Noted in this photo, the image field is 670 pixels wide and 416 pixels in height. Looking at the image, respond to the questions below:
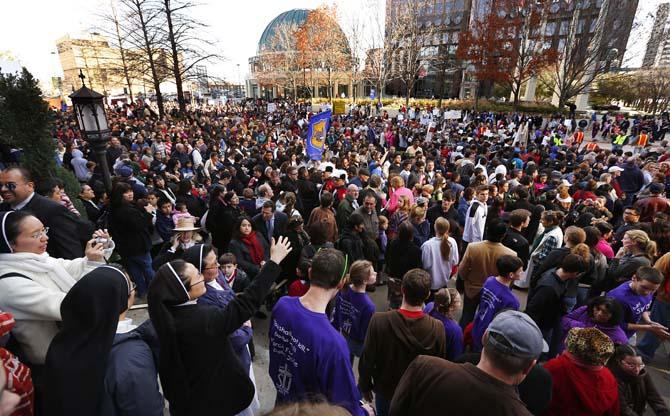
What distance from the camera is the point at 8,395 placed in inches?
59.3

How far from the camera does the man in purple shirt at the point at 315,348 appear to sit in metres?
1.99

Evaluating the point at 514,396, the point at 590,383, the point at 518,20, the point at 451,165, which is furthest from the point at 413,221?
the point at 518,20

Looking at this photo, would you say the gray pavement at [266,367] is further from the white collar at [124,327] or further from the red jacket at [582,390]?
the red jacket at [582,390]

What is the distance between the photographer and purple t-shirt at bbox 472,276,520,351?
121 inches

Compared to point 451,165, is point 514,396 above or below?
above

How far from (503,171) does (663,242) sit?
3976 mm

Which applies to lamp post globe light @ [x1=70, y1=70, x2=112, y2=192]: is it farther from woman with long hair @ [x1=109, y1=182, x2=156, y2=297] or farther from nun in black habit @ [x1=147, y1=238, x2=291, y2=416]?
nun in black habit @ [x1=147, y1=238, x2=291, y2=416]

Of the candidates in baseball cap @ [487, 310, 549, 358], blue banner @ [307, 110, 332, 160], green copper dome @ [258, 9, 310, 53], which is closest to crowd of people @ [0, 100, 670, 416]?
baseball cap @ [487, 310, 549, 358]

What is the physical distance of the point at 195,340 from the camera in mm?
1947

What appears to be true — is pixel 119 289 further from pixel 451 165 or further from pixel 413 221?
pixel 451 165

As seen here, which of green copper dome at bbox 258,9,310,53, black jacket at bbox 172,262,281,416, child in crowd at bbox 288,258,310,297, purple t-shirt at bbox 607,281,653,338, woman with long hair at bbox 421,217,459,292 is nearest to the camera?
black jacket at bbox 172,262,281,416

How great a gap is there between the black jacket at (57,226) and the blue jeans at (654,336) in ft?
21.9

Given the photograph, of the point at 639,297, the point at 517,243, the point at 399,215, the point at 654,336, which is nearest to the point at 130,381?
the point at 639,297

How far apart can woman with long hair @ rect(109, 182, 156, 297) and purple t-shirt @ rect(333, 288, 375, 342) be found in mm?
3388
